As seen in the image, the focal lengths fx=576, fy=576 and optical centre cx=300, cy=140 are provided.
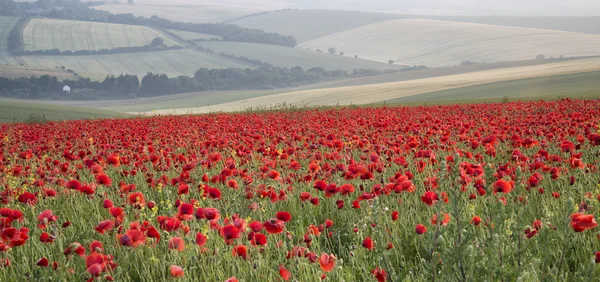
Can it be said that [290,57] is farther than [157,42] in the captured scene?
No

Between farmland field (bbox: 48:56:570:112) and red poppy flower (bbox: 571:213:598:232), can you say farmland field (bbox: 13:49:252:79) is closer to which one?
farmland field (bbox: 48:56:570:112)

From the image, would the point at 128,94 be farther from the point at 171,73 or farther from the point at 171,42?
the point at 171,42

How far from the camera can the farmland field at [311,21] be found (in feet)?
488

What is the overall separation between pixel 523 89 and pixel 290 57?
77.1 metres

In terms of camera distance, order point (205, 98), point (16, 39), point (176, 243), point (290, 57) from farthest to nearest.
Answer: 1. point (290, 57)
2. point (16, 39)
3. point (205, 98)
4. point (176, 243)

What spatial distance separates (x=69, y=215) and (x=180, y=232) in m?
2.13

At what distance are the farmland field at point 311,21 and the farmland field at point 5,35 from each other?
63.6 m

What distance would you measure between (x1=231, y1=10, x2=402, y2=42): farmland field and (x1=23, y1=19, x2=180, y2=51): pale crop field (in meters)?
40.4

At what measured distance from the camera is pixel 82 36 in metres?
113

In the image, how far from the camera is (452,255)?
2346 mm

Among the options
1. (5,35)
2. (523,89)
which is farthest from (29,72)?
(523,89)

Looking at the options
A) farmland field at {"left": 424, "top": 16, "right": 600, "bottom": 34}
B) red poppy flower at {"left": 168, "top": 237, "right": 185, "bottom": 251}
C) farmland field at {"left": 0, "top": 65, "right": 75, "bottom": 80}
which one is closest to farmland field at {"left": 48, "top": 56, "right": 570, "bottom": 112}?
farmland field at {"left": 0, "top": 65, "right": 75, "bottom": 80}

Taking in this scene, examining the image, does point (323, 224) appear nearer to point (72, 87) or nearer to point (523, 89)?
point (523, 89)

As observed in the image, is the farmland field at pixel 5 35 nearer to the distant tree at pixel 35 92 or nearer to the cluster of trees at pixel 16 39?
the cluster of trees at pixel 16 39
